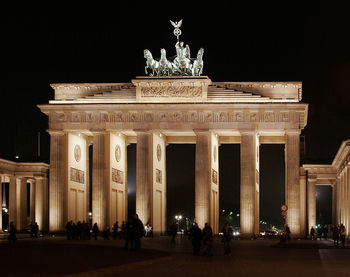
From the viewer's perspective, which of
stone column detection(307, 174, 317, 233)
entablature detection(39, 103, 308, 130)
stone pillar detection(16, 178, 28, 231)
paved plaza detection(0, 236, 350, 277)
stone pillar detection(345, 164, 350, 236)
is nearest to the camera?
paved plaza detection(0, 236, 350, 277)

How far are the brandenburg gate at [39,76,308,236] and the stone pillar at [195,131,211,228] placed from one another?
0.09 meters

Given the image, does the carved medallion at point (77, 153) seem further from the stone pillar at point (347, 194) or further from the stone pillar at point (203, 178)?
the stone pillar at point (347, 194)

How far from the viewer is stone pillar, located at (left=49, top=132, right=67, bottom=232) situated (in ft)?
238

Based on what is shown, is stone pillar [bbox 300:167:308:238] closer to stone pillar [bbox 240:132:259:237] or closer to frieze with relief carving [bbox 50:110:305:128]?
stone pillar [bbox 240:132:259:237]

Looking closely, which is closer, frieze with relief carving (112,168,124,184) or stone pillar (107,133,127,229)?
stone pillar (107,133,127,229)

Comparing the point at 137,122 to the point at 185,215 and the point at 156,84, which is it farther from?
the point at 185,215

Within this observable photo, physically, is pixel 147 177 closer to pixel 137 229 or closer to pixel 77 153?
pixel 77 153

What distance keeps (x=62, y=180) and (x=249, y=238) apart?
57.4 ft

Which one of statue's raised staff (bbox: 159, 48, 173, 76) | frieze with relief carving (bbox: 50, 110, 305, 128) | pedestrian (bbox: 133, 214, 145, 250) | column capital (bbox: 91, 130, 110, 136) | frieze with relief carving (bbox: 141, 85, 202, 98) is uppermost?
statue's raised staff (bbox: 159, 48, 173, 76)

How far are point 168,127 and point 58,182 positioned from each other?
1106 cm

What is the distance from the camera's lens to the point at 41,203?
85438 millimetres

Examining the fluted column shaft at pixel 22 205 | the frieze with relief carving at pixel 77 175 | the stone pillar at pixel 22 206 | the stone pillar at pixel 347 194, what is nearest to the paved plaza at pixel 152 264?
the stone pillar at pixel 347 194

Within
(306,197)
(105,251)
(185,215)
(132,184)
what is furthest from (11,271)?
(185,215)

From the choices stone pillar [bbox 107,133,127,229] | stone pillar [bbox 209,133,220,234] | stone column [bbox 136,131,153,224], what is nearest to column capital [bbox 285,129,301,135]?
stone pillar [bbox 209,133,220,234]
